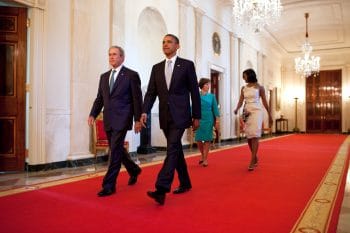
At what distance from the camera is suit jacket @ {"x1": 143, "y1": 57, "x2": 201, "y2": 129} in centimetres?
326

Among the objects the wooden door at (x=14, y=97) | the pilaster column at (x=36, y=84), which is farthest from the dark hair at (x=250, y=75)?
the wooden door at (x=14, y=97)

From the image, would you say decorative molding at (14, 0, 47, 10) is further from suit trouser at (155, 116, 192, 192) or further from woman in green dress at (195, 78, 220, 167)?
suit trouser at (155, 116, 192, 192)

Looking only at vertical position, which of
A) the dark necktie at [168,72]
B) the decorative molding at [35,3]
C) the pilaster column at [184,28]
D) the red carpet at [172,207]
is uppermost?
the pilaster column at [184,28]

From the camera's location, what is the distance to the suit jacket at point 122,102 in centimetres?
352

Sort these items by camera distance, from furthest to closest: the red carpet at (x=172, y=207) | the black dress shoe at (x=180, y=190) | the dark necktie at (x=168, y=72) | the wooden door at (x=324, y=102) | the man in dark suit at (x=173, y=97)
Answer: the wooden door at (x=324, y=102) < the black dress shoe at (x=180, y=190) < the dark necktie at (x=168, y=72) < the man in dark suit at (x=173, y=97) < the red carpet at (x=172, y=207)

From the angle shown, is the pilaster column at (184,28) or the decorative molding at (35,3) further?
the pilaster column at (184,28)

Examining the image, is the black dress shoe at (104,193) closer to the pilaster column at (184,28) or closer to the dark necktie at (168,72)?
the dark necktie at (168,72)

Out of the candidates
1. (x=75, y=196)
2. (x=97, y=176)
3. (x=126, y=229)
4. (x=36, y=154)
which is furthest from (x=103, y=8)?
(x=126, y=229)

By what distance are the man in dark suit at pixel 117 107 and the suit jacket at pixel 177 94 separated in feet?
0.75

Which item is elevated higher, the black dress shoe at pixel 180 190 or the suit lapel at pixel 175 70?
the suit lapel at pixel 175 70

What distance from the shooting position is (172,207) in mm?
3037

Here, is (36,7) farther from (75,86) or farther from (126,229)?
(126,229)

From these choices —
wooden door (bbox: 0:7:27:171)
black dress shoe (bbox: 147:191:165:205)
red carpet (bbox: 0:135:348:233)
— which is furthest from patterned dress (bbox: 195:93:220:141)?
wooden door (bbox: 0:7:27:171)

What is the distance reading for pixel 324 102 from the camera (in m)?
19.7
